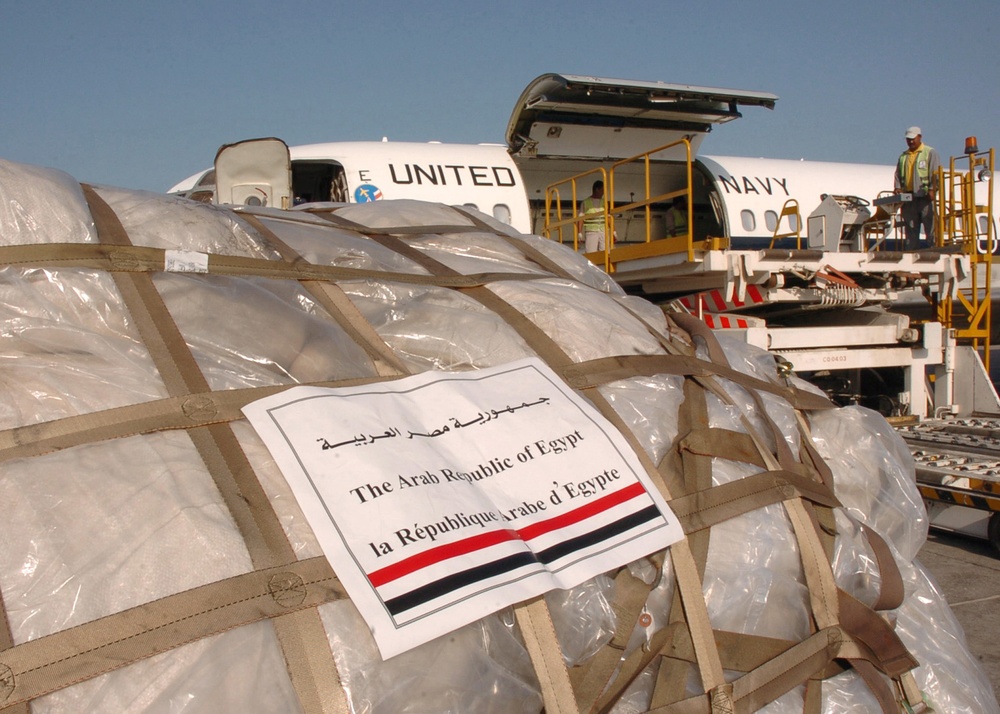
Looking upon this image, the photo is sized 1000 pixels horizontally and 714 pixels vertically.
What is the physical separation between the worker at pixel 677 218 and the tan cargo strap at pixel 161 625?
11.5m

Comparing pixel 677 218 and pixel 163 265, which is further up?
pixel 163 265

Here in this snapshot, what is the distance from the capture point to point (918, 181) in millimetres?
9109

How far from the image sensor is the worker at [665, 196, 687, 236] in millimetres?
12430

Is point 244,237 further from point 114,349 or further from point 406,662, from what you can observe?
point 406,662

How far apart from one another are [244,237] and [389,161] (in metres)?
7.87

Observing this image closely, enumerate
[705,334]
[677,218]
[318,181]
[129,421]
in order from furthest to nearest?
[677,218] < [318,181] < [705,334] < [129,421]

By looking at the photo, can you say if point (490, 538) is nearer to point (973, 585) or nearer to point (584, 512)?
point (584, 512)

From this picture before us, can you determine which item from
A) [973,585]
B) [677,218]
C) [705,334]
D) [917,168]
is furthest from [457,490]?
[677,218]

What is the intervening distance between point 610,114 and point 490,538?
8462 millimetres

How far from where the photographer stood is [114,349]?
1788 millimetres

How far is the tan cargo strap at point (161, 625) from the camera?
1317mm

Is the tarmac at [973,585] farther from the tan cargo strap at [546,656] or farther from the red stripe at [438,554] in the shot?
the red stripe at [438,554]

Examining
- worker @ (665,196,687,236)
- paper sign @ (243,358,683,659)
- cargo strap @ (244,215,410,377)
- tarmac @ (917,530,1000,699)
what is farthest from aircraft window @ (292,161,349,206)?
paper sign @ (243,358,683,659)

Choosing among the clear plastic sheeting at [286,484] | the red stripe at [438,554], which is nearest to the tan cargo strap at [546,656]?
the clear plastic sheeting at [286,484]
